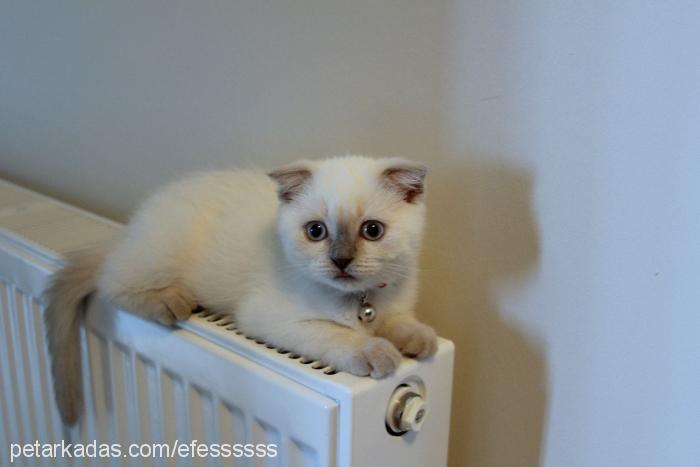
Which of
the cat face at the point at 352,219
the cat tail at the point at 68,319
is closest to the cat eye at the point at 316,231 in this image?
the cat face at the point at 352,219

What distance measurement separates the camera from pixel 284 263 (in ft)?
2.44

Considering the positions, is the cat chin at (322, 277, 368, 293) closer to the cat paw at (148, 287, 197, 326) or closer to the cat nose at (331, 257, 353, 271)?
the cat nose at (331, 257, 353, 271)

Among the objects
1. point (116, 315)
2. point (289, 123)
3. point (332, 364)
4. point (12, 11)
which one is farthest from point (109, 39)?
point (332, 364)

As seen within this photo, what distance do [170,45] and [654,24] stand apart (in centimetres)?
72

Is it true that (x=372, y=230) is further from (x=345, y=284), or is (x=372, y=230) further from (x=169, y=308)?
(x=169, y=308)

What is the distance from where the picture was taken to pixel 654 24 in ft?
1.98

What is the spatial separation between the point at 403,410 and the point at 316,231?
20 cm

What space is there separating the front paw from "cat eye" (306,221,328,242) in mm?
129

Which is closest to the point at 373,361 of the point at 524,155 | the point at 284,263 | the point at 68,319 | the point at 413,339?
the point at 413,339

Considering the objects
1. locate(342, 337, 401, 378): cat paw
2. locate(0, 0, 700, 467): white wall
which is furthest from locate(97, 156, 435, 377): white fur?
locate(0, 0, 700, 467): white wall

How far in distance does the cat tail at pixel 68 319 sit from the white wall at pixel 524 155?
10.3 inches

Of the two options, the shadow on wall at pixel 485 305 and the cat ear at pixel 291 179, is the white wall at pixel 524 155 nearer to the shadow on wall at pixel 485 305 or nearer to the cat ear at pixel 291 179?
the shadow on wall at pixel 485 305

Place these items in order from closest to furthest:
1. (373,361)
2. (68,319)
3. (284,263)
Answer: (373,361) < (284,263) < (68,319)

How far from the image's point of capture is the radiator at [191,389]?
63 cm
